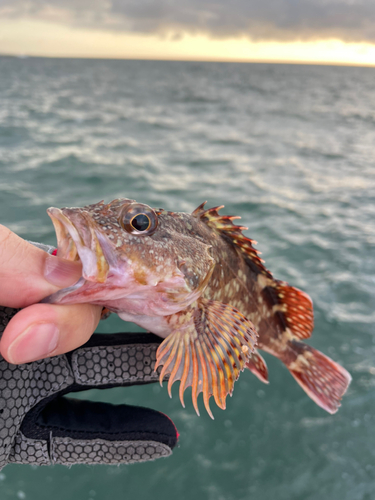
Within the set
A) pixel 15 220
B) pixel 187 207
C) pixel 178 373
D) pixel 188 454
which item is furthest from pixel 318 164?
pixel 178 373

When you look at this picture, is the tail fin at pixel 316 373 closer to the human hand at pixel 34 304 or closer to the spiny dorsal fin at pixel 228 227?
the spiny dorsal fin at pixel 228 227

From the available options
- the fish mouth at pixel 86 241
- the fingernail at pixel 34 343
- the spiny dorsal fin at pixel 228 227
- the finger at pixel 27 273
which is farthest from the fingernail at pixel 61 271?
the spiny dorsal fin at pixel 228 227

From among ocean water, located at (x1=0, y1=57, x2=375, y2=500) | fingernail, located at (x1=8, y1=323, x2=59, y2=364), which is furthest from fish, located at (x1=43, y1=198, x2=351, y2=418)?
ocean water, located at (x1=0, y1=57, x2=375, y2=500)

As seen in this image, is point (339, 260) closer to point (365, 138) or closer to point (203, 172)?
point (203, 172)

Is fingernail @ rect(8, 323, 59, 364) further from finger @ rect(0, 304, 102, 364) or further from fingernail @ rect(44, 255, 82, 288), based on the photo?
fingernail @ rect(44, 255, 82, 288)

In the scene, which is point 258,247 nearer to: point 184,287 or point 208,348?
point 208,348

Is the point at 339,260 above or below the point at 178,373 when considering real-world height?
below

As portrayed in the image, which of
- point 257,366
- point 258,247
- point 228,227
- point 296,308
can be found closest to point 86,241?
point 228,227
